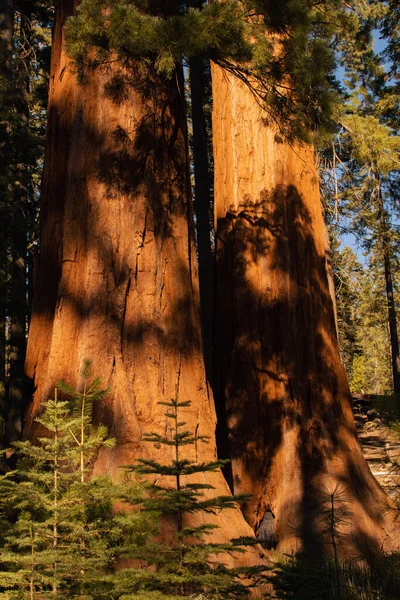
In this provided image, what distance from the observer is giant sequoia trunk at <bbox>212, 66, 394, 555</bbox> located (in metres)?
7.22

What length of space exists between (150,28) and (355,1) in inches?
281

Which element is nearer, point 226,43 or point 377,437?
point 226,43

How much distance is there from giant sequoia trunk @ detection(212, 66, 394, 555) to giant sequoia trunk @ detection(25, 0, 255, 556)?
1.69m

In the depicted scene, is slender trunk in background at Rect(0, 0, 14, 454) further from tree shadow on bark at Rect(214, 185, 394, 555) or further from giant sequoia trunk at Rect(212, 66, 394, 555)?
tree shadow on bark at Rect(214, 185, 394, 555)

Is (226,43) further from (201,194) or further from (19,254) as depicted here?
(201,194)

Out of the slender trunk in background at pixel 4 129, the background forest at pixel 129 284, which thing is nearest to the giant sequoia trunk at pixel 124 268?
the background forest at pixel 129 284

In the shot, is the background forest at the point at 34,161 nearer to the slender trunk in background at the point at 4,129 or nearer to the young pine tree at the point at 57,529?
the slender trunk in background at the point at 4,129

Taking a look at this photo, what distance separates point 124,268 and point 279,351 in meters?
2.67

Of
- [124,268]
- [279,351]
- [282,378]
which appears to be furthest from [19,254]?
[124,268]

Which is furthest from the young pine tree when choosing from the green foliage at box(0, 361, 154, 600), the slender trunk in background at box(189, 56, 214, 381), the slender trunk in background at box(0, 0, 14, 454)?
the slender trunk in background at box(189, 56, 214, 381)

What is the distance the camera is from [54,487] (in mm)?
3762

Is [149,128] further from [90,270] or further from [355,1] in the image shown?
[355,1]

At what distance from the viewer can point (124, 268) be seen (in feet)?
20.1

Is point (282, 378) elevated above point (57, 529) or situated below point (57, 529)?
above
